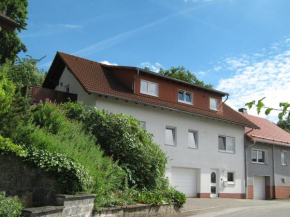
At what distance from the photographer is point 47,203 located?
28.8 ft

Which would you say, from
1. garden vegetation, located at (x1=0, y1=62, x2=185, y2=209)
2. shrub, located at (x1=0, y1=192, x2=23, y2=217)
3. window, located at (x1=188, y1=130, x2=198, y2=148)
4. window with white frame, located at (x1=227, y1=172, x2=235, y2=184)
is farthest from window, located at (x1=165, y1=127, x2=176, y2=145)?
shrub, located at (x1=0, y1=192, x2=23, y2=217)

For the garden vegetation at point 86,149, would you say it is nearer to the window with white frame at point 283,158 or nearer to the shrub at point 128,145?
the shrub at point 128,145

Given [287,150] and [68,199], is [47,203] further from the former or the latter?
[287,150]

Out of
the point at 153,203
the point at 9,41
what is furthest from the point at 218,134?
the point at 9,41

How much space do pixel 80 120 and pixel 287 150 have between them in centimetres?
2046

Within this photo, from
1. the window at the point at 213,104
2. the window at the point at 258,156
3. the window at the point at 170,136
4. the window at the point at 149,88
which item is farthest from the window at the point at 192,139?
the window at the point at 258,156

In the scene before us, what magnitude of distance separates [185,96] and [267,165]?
29.5ft

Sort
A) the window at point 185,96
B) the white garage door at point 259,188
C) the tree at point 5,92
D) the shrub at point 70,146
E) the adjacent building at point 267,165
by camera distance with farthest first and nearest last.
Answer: the white garage door at point 259,188 < the adjacent building at point 267,165 < the window at point 185,96 < the shrub at point 70,146 < the tree at point 5,92

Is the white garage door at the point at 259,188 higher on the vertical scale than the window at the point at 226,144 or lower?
lower

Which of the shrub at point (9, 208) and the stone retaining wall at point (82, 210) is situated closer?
the shrub at point (9, 208)

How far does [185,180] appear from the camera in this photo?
21625mm

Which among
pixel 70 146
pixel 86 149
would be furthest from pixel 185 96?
pixel 70 146

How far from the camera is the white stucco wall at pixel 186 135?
19531mm

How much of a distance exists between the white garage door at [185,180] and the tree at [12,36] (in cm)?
A: 1412
